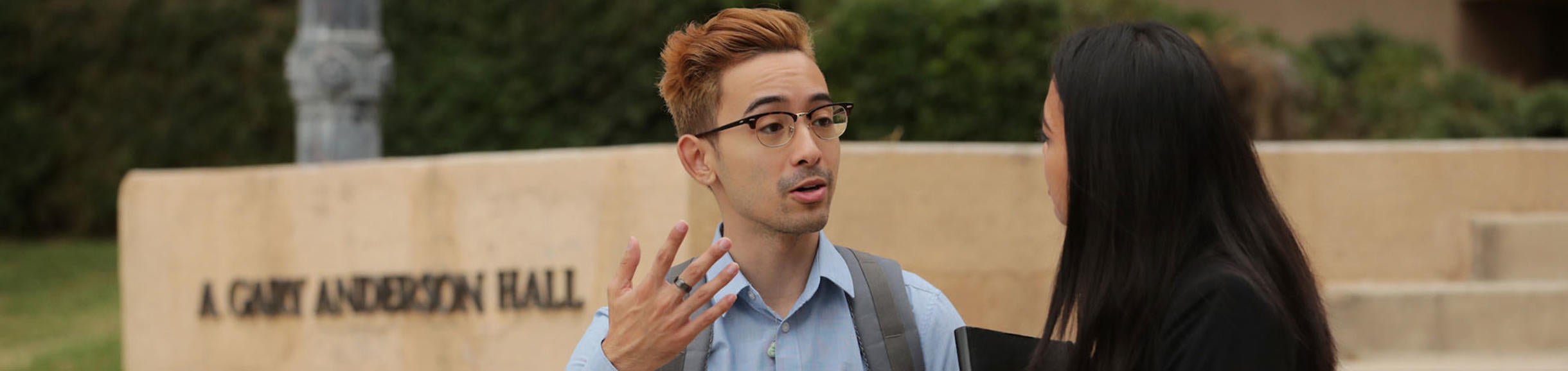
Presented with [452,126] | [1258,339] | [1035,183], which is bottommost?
[452,126]

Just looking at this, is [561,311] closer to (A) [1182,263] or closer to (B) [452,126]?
(A) [1182,263]

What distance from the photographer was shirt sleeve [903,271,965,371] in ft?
8.54

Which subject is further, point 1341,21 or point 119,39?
point 1341,21

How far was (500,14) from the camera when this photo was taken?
38.8 feet

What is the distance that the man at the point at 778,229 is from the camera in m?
2.55

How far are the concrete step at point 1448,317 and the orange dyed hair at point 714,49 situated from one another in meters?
3.79

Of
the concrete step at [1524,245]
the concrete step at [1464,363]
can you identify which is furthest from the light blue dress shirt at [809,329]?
the concrete step at [1524,245]

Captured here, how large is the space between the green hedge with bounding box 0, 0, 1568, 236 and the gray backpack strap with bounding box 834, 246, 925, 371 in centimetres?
422

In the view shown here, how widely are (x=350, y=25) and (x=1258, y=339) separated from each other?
645cm

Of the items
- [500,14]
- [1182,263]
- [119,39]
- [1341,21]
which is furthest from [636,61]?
[1182,263]

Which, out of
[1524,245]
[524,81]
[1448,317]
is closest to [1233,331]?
[1448,317]

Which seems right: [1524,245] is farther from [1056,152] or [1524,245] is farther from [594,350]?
[594,350]

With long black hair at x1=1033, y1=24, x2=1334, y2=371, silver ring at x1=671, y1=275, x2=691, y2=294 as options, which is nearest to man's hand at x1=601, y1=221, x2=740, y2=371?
silver ring at x1=671, y1=275, x2=691, y2=294

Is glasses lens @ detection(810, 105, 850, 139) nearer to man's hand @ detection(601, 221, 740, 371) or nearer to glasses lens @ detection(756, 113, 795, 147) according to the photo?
glasses lens @ detection(756, 113, 795, 147)
